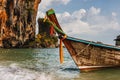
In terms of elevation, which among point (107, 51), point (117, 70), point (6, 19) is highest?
point (6, 19)

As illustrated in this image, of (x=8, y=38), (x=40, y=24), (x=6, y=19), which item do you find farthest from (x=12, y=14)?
(x=40, y=24)

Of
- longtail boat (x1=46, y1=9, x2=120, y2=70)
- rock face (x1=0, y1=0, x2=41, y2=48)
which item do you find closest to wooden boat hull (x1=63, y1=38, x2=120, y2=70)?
longtail boat (x1=46, y1=9, x2=120, y2=70)

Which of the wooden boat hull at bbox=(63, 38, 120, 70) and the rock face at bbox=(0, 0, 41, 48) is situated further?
the rock face at bbox=(0, 0, 41, 48)

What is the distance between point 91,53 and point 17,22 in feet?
212

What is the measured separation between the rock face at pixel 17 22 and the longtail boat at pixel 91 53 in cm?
5856

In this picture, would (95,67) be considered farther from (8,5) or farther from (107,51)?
(8,5)

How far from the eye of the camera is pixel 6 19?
76.2m

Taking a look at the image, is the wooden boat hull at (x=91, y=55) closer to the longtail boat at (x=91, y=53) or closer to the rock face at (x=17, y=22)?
the longtail boat at (x=91, y=53)

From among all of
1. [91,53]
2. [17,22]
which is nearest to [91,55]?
[91,53]

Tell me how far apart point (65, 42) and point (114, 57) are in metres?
3.08

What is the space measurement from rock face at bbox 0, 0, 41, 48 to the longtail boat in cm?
5856

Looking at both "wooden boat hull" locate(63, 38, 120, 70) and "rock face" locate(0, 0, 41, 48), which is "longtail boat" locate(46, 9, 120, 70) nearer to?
"wooden boat hull" locate(63, 38, 120, 70)

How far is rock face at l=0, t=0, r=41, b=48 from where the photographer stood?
246 ft

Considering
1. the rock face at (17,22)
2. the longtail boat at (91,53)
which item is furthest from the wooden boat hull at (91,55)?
the rock face at (17,22)
